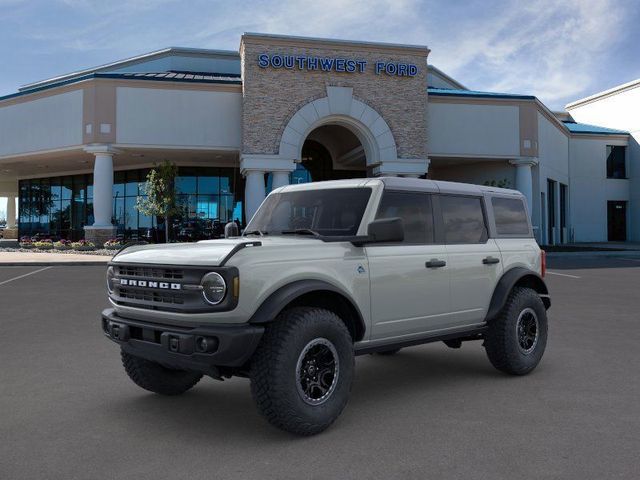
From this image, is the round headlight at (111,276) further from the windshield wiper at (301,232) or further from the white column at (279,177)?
the white column at (279,177)

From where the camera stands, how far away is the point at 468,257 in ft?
18.4

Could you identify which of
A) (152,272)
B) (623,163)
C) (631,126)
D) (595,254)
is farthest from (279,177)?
(631,126)

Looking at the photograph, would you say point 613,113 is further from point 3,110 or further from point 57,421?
point 57,421

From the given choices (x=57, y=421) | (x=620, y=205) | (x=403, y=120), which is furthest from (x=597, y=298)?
(x=620, y=205)

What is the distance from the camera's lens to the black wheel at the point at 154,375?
16.7 feet

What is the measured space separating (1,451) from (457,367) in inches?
173

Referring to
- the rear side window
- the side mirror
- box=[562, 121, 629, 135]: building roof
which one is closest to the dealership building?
box=[562, 121, 629, 135]: building roof

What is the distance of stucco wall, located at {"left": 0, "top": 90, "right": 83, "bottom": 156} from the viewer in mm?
29384

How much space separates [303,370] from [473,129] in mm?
29535

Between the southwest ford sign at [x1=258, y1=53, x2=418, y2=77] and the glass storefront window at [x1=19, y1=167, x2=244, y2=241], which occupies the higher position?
the southwest ford sign at [x1=258, y1=53, x2=418, y2=77]

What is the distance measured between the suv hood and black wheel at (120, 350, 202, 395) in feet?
2.97

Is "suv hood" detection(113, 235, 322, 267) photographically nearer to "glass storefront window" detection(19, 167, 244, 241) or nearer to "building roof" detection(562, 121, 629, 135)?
"glass storefront window" detection(19, 167, 244, 241)

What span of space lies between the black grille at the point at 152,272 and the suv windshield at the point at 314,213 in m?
1.26

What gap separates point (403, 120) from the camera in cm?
2934
